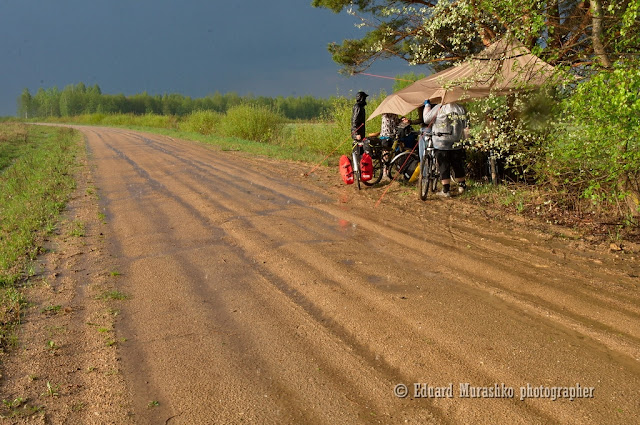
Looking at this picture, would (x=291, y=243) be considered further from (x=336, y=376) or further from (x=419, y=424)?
(x=419, y=424)

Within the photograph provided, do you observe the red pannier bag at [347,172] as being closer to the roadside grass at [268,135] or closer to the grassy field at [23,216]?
the roadside grass at [268,135]

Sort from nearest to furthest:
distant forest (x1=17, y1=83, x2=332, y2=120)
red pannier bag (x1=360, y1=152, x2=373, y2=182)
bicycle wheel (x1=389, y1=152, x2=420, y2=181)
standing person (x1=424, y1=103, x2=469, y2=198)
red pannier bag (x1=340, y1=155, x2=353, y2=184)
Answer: standing person (x1=424, y1=103, x2=469, y2=198) → red pannier bag (x1=360, y1=152, x2=373, y2=182) → bicycle wheel (x1=389, y1=152, x2=420, y2=181) → red pannier bag (x1=340, y1=155, x2=353, y2=184) → distant forest (x1=17, y1=83, x2=332, y2=120)

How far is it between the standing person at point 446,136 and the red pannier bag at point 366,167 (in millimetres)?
1655

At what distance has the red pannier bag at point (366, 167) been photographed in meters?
10.7

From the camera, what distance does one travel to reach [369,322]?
4191 millimetres

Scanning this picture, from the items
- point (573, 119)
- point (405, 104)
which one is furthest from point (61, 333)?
point (405, 104)

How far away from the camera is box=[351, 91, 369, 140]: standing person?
1103cm

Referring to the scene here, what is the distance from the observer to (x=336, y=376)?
339 cm

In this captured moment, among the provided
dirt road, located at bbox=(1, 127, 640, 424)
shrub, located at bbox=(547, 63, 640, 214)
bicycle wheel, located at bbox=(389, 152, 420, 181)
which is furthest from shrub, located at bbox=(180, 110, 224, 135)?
shrub, located at bbox=(547, 63, 640, 214)

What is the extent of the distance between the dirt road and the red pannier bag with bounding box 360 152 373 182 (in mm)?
2833

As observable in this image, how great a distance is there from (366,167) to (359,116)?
1.26m

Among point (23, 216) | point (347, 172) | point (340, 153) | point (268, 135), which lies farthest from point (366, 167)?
point (268, 135)

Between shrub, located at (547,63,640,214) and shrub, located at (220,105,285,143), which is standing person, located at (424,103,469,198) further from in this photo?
shrub, located at (220,105,285,143)

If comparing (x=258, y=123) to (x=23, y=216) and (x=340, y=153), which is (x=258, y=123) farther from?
(x=23, y=216)
